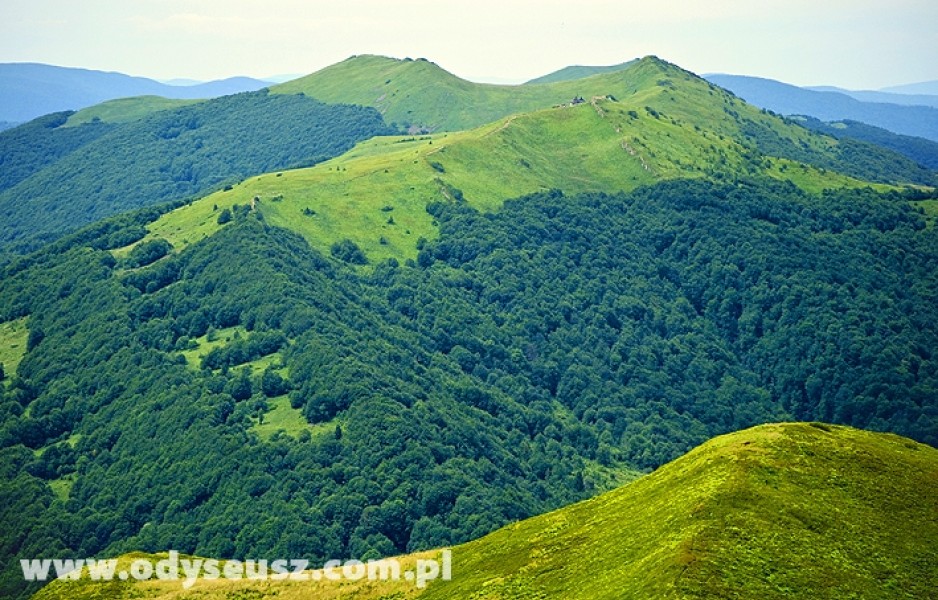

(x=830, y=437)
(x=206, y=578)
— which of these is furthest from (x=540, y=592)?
(x=206, y=578)

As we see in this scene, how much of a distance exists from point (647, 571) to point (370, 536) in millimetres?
140245

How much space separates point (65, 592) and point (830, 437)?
84.2 metres

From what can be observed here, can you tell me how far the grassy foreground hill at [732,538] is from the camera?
211 feet

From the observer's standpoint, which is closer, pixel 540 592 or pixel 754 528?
pixel 754 528

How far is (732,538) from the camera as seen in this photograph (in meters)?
67.0

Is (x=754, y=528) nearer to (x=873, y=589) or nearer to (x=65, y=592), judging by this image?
(x=873, y=589)

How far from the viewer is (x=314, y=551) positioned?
636 feet

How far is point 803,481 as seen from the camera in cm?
7781

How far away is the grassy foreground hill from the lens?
6431 cm

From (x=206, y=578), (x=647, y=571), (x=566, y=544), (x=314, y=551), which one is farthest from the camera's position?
(x=314, y=551)

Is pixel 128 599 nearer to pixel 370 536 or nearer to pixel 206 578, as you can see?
pixel 206 578

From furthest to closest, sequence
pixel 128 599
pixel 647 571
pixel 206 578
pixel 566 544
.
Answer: pixel 206 578, pixel 128 599, pixel 566 544, pixel 647 571

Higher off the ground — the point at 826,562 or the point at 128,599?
the point at 826,562

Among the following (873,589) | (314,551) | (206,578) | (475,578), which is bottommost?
(314,551)
